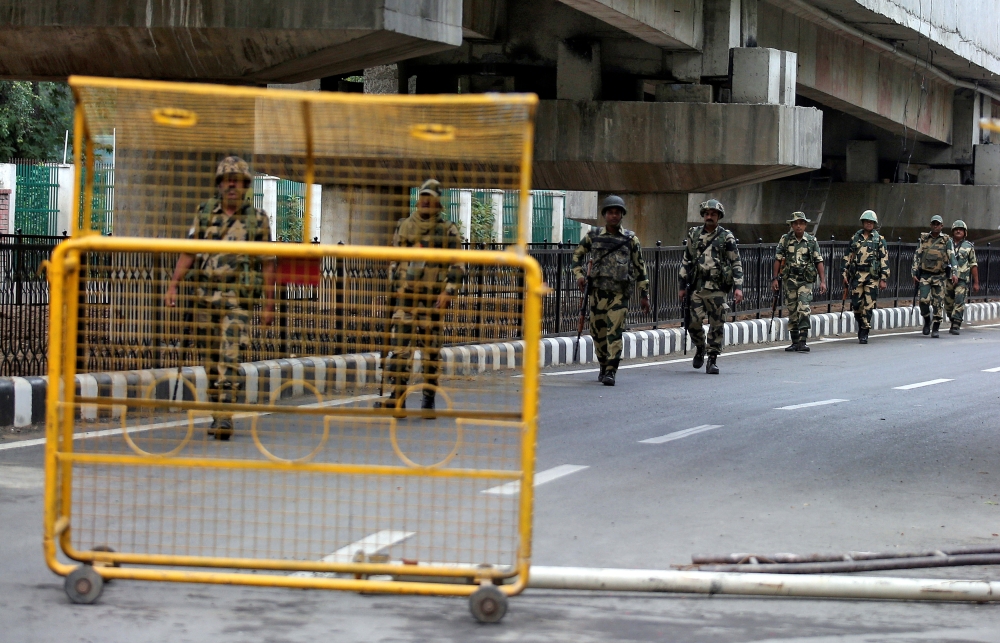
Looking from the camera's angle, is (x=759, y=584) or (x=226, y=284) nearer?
(x=759, y=584)

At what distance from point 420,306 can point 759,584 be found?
2.20 meters

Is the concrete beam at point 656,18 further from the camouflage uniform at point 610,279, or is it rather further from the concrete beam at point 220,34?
the camouflage uniform at point 610,279

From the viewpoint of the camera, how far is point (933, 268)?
24109 mm

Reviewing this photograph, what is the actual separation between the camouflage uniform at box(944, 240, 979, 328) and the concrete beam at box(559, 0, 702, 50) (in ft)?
23.2

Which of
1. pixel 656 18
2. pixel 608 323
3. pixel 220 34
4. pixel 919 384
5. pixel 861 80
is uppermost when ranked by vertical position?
pixel 861 80

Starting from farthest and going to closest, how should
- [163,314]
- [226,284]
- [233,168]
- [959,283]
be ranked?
[959,283]
[233,168]
[226,284]
[163,314]

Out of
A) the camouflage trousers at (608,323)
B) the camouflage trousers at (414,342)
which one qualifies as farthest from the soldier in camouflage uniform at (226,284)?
the camouflage trousers at (608,323)

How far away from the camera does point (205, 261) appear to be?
8.37 meters

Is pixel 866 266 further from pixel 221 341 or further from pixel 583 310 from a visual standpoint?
pixel 221 341

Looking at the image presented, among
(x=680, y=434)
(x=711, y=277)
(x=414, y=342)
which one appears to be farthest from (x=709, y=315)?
(x=414, y=342)

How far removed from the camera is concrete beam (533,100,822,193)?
862 inches

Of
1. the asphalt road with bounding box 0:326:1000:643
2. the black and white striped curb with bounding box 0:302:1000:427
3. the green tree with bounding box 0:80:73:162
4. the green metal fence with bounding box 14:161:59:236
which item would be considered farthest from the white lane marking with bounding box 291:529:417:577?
the green tree with bounding box 0:80:73:162

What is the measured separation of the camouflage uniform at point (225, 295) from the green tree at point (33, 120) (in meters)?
36.9

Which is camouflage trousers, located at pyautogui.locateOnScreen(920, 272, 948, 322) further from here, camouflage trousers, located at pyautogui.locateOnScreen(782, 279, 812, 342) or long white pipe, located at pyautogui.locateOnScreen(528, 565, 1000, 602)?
long white pipe, located at pyautogui.locateOnScreen(528, 565, 1000, 602)
